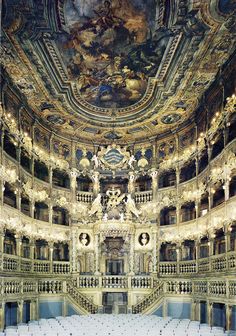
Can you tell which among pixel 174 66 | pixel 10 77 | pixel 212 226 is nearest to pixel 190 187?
pixel 212 226

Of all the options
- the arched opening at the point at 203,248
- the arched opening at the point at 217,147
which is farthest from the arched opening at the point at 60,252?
the arched opening at the point at 217,147

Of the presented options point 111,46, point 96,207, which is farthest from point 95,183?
point 111,46

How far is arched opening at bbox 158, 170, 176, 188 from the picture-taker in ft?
106

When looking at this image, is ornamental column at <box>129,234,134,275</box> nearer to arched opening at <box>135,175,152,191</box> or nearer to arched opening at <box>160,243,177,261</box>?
arched opening at <box>160,243,177,261</box>

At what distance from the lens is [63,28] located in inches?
765

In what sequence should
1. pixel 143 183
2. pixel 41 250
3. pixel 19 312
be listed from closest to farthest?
pixel 19 312, pixel 41 250, pixel 143 183

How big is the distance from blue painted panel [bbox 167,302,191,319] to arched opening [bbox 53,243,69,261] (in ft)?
30.3

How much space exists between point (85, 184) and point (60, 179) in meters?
2.43

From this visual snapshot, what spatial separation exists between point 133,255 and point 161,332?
14.3m

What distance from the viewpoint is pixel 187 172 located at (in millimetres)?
31000

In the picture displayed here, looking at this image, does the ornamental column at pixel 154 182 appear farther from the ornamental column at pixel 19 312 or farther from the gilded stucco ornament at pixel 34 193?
the ornamental column at pixel 19 312

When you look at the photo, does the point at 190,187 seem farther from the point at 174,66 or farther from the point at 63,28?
the point at 63,28

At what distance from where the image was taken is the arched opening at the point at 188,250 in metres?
30.1

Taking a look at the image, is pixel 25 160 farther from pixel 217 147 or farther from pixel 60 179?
pixel 217 147
